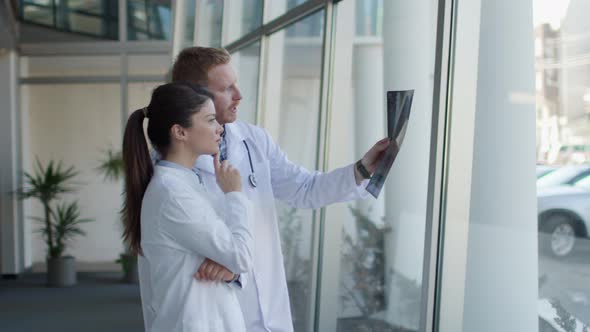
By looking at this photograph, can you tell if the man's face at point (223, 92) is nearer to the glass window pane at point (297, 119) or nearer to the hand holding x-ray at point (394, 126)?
the hand holding x-ray at point (394, 126)

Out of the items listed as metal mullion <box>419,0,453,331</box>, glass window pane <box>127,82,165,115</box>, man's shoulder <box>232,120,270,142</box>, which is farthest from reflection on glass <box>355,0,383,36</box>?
glass window pane <box>127,82,165,115</box>

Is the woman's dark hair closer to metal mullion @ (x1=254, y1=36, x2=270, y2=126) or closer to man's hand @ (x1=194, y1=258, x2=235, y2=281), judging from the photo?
man's hand @ (x1=194, y1=258, x2=235, y2=281)

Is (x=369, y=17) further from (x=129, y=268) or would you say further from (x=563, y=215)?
(x=129, y=268)

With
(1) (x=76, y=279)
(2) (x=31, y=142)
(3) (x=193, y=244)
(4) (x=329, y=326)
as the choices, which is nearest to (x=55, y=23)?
(2) (x=31, y=142)

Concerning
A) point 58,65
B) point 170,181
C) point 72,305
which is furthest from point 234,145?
point 58,65

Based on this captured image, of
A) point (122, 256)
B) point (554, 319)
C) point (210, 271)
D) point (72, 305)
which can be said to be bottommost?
point (72, 305)

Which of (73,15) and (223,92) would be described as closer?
(223,92)

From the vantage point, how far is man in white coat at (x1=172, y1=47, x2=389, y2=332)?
1.86 meters

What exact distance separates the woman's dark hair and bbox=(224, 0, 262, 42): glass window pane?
318cm

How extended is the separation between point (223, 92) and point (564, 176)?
900 millimetres

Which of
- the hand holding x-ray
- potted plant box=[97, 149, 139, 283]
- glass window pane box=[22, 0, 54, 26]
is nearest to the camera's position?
the hand holding x-ray

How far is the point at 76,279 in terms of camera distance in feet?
31.6

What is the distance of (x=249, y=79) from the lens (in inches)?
207

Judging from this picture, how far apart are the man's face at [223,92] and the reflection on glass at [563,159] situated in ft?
2.66
